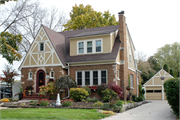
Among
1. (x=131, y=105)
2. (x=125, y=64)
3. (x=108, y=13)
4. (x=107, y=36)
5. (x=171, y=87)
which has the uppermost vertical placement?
(x=108, y=13)

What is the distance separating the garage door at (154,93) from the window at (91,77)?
13998mm

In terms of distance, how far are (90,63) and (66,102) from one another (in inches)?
222

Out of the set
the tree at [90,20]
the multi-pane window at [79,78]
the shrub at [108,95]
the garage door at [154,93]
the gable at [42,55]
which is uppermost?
the tree at [90,20]

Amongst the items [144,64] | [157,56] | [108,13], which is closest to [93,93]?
[108,13]

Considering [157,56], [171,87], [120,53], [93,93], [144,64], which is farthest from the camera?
[157,56]

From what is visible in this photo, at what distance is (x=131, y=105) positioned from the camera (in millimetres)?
17109

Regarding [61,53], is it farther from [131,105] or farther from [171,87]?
[171,87]

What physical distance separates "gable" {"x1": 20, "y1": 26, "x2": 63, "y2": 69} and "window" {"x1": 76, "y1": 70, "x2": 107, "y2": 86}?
2.39m

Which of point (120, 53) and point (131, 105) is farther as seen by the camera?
point (120, 53)

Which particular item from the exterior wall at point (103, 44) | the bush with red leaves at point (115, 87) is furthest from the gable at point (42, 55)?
the bush with red leaves at point (115, 87)

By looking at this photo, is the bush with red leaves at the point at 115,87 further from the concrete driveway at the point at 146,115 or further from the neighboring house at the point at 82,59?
the concrete driveway at the point at 146,115

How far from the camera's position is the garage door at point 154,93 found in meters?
29.7

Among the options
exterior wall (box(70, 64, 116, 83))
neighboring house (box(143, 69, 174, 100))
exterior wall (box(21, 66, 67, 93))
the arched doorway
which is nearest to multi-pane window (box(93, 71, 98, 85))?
exterior wall (box(70, 64, 116, 83))

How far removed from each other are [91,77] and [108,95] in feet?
10.9
